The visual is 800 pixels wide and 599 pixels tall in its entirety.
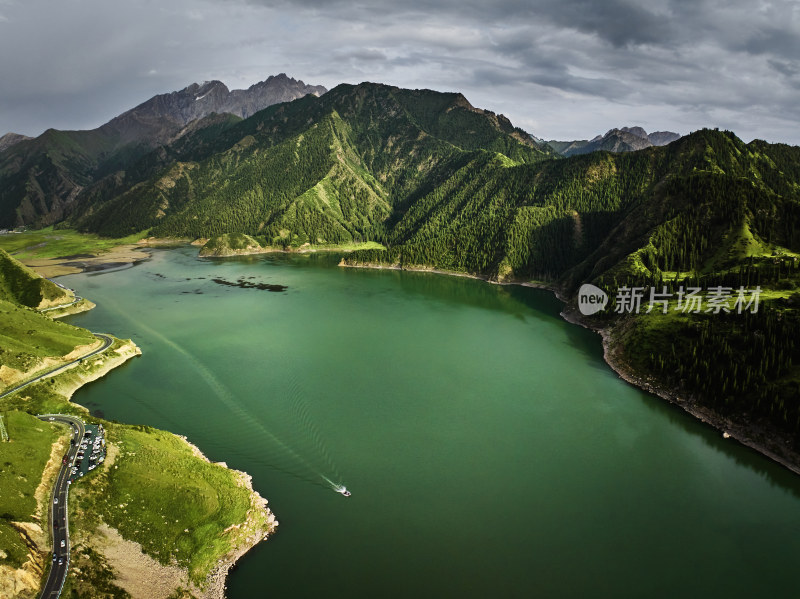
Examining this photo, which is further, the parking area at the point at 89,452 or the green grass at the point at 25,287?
the green grass at the point at 25,287

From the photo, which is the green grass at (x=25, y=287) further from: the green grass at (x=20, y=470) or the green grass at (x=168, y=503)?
the green grass at (x=168, y=503)

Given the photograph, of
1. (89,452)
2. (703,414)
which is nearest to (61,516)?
(89,452)

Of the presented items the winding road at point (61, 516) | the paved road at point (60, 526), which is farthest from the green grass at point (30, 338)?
the paved road at point (60, 526)

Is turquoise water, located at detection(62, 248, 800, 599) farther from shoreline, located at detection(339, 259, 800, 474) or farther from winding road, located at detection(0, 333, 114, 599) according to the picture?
winding road, located at detection(0, 333, 114, 599)

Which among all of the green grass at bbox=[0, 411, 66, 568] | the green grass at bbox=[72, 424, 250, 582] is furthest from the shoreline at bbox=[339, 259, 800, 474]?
the green grass at bbox=[0, 411, 66, 568]

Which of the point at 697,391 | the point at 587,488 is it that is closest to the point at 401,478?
the point at 587,488
